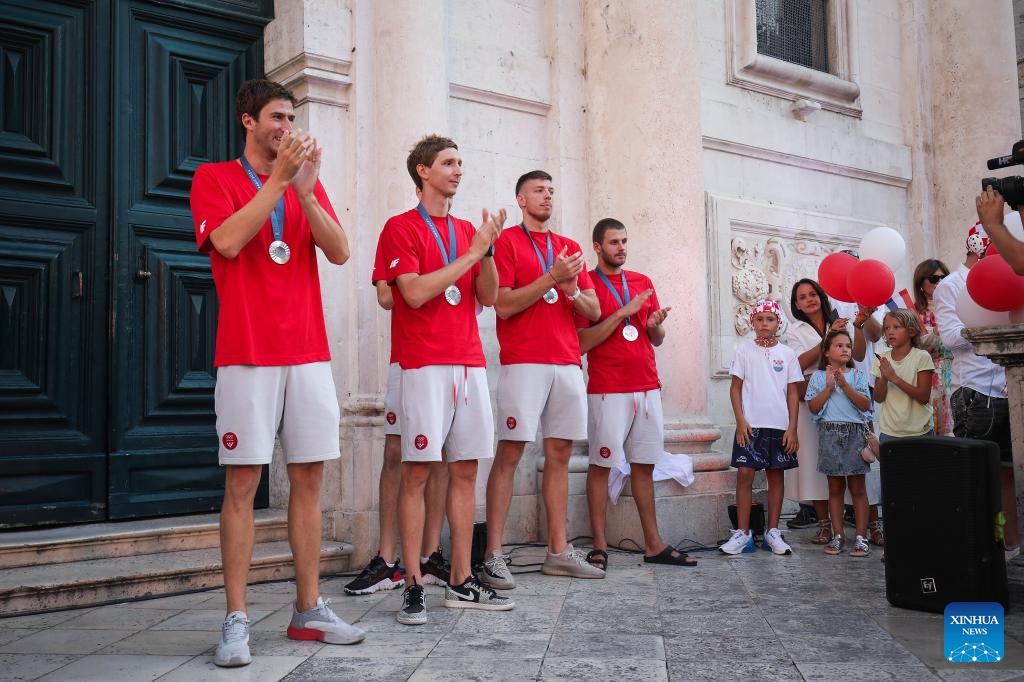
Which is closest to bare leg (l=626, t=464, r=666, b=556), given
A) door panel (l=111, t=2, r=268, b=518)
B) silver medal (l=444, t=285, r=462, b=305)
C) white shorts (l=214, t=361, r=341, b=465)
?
silver medal (l=444, t=285, r=462, b=305)

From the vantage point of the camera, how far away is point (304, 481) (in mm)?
4102

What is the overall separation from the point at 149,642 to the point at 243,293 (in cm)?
151

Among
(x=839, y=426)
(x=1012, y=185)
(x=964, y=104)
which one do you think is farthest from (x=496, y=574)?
(x=964, y=104)

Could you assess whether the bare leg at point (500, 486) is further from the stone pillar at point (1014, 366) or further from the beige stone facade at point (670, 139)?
the stone pillar at point (1014, 366)

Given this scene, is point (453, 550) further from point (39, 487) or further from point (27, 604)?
point (39, 487)

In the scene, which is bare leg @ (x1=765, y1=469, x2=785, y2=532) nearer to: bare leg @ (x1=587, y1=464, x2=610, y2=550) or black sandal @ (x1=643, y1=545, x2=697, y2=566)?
black sandal @ (x1=643, y1=545, x2=697, y2=566)

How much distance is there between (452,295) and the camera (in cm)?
482

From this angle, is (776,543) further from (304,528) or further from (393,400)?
(304,528)

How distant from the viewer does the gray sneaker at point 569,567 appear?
18.6 feet

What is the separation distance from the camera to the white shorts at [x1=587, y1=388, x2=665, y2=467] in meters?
6.23

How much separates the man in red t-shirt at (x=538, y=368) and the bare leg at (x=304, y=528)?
Result: 58.2 inches

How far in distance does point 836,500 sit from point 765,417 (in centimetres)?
74

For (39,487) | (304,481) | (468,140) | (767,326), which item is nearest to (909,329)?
(767,326)

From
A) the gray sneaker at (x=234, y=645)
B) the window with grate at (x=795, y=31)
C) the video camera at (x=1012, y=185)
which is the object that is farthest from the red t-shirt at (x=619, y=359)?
the window with grate at (x=795, y=31)
